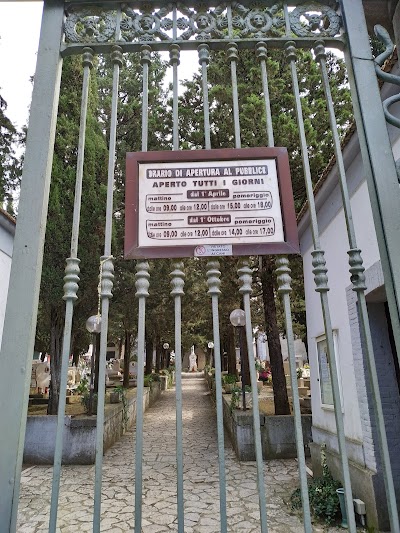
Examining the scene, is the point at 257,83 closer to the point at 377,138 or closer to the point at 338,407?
the point at 377,138

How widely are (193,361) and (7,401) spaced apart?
47.6 m

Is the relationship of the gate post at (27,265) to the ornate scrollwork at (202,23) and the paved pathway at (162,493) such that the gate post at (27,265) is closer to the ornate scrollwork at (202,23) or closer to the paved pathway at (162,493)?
the ornate scrollwork at (202,23)

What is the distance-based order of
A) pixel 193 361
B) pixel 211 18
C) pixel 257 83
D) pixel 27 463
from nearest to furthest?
pixel 211 18
pixel 27 463
pixel 257 83
pixel 193 361

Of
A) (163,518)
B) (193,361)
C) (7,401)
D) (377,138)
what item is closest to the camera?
(7,401)

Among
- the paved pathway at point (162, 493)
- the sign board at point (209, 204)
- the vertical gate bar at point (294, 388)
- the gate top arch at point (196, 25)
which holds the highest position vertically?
the gate top arch at point (196, 25)

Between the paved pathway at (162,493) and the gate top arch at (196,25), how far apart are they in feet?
17.8

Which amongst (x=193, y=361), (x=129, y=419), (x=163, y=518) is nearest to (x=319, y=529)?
(x=163, y=518)

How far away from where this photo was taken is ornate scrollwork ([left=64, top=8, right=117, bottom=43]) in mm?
2256

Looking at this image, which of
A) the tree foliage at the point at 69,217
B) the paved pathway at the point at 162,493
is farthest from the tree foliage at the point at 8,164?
the paved pathway at the point at 162,493

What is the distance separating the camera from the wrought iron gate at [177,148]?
1.65 m

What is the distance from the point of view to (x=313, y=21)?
7.48 feet

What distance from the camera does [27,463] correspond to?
29.0ft

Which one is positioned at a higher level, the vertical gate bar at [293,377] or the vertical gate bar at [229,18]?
the vertical gate bar at [229,18]

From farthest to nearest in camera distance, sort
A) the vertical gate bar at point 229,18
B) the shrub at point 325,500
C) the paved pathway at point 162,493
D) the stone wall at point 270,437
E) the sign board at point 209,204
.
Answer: the stone wall at point 270,437, the paved pathway at point 162,493, the shrub at point 325,500, the vertical gate bar at point 229,18, the sign board at point 209,204
